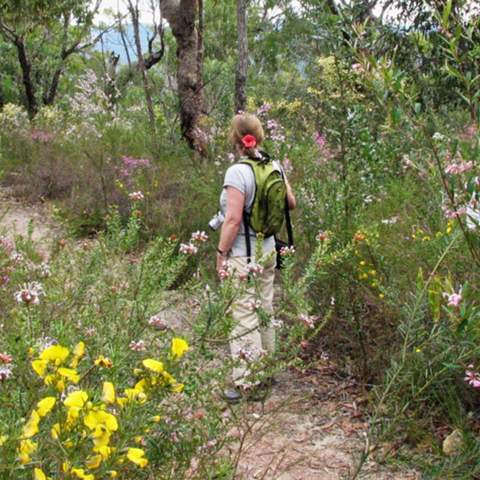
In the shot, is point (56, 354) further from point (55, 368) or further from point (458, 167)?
point (458, 167)

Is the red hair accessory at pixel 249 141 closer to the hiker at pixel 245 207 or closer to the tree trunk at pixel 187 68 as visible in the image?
the hiker at pixel 245 207

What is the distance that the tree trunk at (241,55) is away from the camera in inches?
375

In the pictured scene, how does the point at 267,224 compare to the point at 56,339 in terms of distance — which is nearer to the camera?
the point at 56,339

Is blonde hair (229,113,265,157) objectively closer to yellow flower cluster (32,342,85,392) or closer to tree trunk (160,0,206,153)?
yellow flower cluster (32,342,85,392)

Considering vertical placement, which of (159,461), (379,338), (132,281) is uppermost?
(132,281)

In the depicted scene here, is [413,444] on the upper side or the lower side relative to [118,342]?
lower

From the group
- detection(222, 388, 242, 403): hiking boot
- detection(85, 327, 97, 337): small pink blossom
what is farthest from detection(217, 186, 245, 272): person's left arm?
detection(85, 327, 97, 337): small pink blossom

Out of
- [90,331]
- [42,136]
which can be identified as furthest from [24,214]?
[90,331]

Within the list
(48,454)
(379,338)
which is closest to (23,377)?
(48,454)

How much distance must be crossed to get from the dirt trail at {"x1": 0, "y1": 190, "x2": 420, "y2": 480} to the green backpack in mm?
986

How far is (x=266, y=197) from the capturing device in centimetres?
433

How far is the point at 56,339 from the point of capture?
246 centimetres

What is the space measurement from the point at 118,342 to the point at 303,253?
3.00m

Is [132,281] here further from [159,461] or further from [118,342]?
[159,461]
